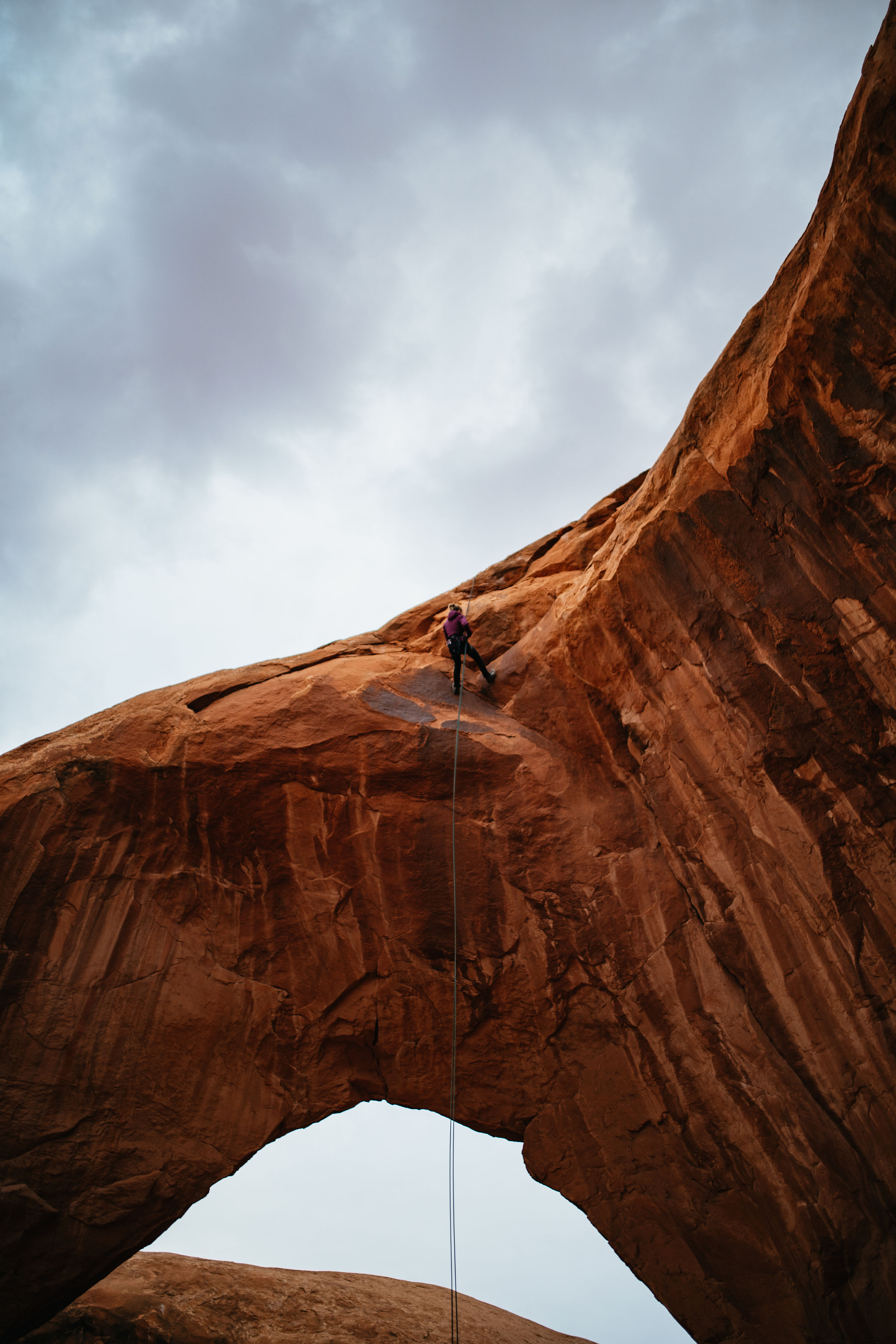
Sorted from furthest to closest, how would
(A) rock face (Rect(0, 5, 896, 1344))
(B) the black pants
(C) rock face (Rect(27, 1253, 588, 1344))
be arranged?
(C) rock face (Rect(27, 1253, 588, 1344)) < (B) the black pants < (A) rock face (Rect(0, 5, 896, 1344))

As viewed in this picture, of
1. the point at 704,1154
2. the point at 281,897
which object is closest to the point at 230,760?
the point at 281,897

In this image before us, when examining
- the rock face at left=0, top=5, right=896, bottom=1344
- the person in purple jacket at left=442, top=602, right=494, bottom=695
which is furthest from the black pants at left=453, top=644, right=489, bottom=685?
the rock face at left=0, top=5, right=896, bottom=1344

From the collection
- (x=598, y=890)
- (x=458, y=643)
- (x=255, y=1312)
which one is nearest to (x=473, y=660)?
(x=458, y=643)

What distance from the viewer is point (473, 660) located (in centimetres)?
1255

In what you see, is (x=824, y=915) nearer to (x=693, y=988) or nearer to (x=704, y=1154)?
(x=693, y=988)

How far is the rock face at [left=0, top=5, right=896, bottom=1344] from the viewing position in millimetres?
8086

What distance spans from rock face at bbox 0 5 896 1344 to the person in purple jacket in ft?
1.36

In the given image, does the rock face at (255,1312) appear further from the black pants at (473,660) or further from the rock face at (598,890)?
the black pants at (473,660)

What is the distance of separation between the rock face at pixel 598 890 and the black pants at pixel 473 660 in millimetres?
408

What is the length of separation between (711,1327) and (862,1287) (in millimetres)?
1939

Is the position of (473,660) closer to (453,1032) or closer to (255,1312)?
(453,1032)

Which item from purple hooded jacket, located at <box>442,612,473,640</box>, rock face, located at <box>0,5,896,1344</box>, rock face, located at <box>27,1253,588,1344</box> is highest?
purple hooded jacket, located at <box>442,612,473,640</box>

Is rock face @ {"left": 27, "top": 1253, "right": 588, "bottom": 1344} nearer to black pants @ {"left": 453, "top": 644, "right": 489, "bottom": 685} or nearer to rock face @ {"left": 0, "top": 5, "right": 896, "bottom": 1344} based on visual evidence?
rock face @ {"left": 0, "top": 5, "right": 896, "bottom": 1344}

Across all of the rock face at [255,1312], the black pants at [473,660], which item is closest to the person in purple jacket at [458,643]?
the black pants at [473,660]
